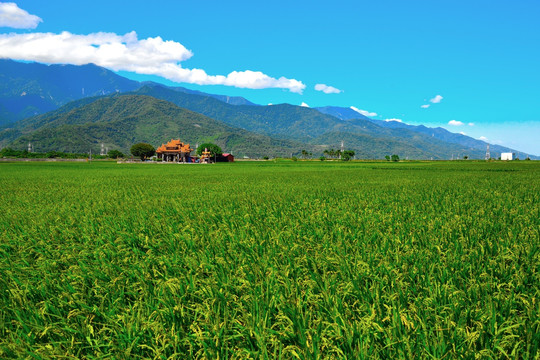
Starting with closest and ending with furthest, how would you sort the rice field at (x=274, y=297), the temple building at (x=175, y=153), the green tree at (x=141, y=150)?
the rice field at (x=274, y=297) < the temple building at (x=175, y=153) < the green tree at (x=141, y=150)

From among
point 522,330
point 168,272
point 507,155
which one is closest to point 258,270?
point 168,272

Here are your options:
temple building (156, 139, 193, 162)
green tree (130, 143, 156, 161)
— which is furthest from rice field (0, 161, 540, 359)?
green tree (130, 143, 156, 161)

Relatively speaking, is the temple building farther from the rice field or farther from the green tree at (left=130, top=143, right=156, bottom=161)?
the rice field

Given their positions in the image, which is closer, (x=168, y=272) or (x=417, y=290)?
(x=417, y=290)

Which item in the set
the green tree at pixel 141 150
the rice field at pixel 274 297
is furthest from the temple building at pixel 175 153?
Answer: the rice field at pixel 274 297

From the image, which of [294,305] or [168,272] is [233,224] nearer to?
[168,272]

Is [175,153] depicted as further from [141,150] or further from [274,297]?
[274,297]

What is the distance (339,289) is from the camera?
329 centimetres

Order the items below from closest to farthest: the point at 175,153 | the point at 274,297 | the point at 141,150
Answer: the point at 274,297, the point at 175,153, the point at 141,150

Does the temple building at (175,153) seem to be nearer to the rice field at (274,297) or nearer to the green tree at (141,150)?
the green tree at (141,150)

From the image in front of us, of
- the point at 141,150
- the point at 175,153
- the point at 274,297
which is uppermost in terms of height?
the point at 141,150

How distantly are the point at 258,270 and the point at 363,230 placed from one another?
10.5 ft

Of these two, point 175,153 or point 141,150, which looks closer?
point 175,153

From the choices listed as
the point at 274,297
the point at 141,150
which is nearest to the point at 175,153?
the point at 141,150
